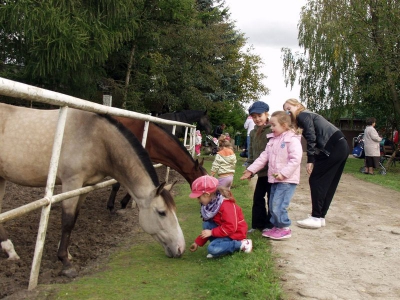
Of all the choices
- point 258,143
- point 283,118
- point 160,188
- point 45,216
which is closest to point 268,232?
point 258,143

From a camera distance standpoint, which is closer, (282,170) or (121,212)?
(282,170)

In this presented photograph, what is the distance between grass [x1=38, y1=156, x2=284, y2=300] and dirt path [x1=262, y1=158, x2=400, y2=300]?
6.9 inches

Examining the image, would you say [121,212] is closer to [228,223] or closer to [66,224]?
[66,224]

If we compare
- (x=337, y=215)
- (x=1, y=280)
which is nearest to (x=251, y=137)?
(x=337, y=215)

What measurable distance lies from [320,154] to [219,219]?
1778 millimetres

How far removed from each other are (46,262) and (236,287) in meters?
1.81

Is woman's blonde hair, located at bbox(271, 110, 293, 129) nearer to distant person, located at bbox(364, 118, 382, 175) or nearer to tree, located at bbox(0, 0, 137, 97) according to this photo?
tree, located at bbox(0, 0, 137, 97)

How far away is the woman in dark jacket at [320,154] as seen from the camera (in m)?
4.82

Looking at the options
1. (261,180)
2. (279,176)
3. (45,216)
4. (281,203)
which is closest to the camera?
(45,216)

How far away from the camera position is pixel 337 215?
19.1 feet

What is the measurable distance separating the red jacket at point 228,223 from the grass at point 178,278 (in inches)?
6.8

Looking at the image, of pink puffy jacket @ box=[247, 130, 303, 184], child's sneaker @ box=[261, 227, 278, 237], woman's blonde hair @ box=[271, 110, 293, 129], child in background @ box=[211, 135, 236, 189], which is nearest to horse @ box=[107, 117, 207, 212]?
child in background @ box=[211, 135, 236, 189]

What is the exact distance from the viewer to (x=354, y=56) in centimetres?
1753

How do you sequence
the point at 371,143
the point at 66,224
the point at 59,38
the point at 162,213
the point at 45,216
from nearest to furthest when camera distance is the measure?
1. the point at 45,216
2. the point at 66,224
3. the point at 162,213
4. the point at 59,38
5. the point at 371,143
